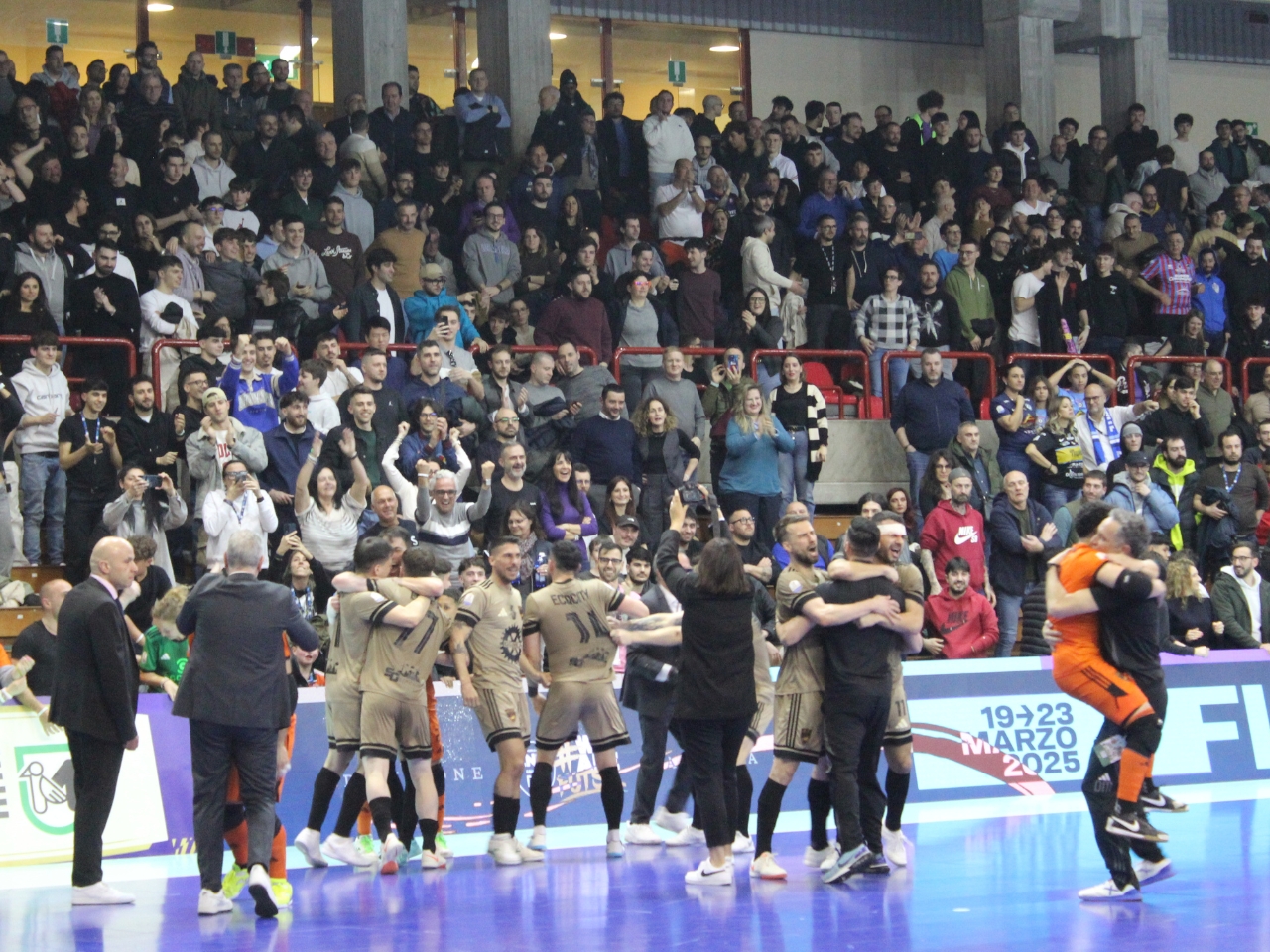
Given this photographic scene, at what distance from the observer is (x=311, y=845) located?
10.6 meters

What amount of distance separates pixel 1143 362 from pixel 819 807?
37.9ft

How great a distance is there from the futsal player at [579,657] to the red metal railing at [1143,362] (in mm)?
10409

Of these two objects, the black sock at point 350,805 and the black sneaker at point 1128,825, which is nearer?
the black sneaker at point 1128,825

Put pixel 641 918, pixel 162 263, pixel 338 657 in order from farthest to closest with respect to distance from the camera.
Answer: pixel 162 263
pixel 338 657
pixel 641 918

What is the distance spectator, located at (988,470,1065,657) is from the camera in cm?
1597

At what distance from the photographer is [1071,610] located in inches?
361

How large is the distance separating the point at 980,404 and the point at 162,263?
29.1 ft

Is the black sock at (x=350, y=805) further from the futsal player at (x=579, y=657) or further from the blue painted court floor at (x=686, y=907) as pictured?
the futsal player at (x=579, y=657)

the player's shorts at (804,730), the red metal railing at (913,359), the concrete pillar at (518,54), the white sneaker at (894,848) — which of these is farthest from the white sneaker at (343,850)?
the concrete pillar at (518,54)

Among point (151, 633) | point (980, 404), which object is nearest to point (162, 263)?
point (151, 633)

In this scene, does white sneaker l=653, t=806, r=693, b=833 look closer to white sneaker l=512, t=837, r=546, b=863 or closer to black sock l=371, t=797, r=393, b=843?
white sneaker l=512, t=837, r=546, b=863

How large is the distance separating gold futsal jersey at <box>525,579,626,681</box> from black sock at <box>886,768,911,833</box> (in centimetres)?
188

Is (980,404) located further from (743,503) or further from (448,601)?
(448,601)

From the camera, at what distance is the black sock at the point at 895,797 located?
10336mm
